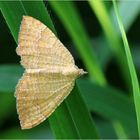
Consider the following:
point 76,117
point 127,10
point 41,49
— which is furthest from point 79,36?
point 76,117

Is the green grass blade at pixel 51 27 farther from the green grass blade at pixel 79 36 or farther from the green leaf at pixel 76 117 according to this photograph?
the green grass blade at pixel 79 36

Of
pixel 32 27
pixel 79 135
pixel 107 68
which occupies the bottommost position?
pixel 107 68

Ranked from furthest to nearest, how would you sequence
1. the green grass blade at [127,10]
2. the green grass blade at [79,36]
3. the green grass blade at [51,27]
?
the green grass blade at [127,10] → the green grass blade at [79,36] → the green grass blade at [51,27]

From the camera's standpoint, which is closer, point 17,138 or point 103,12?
point 103,12

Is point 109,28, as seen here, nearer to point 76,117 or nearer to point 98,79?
point 98,79

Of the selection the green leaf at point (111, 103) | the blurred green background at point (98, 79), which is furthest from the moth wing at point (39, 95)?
the green leaf at point (111, 103)

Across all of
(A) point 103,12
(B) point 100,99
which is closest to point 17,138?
(B) point 100,99

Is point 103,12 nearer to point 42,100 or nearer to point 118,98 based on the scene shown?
point 118,98

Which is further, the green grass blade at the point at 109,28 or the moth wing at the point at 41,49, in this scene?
the green grass blade at the point at 109,28
